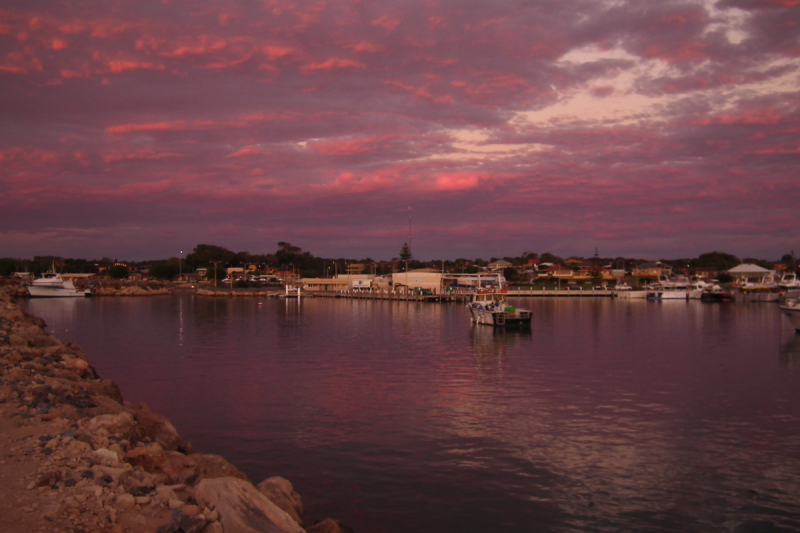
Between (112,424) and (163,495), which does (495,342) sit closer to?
(112,424)

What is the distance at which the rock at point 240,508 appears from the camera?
863 centimetres

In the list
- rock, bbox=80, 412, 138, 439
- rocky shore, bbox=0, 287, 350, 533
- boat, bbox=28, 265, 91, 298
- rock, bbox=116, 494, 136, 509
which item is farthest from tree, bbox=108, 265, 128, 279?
rock, bbox=116, 494, 136, 509

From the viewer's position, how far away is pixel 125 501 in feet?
28.0

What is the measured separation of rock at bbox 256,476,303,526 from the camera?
11.7 metres

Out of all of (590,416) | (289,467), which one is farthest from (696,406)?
(289,467)

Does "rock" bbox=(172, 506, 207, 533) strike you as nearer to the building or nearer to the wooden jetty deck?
the wooden jetty deck

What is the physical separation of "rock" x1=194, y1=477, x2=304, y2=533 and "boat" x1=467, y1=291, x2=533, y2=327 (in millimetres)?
46987

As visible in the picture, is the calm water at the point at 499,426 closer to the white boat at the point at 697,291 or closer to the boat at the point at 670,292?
the boat at the point at 670,292

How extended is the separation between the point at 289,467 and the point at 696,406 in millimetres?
16536

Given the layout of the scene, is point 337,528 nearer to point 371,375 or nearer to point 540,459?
point 540,459

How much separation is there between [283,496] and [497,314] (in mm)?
45193

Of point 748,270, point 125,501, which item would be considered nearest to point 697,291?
point 748,270

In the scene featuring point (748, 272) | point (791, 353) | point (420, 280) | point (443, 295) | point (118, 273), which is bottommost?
point (791, 353)

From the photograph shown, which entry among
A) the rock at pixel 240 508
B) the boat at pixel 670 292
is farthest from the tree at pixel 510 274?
the rock at pixel 240 508
